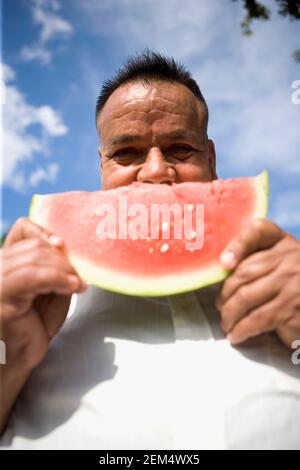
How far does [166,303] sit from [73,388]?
338mm

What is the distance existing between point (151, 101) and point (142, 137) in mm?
231

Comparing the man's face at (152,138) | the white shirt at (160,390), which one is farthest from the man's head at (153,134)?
the white shirt at (160,390)

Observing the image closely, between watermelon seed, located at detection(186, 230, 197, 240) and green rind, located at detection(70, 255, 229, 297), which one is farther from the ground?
watermelon seed, located at detection(186, 230, 197, 240)

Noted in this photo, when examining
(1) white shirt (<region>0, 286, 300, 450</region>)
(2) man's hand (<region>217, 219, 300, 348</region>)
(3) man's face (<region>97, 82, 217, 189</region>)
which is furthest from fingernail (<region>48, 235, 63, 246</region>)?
(3) man's face (<region>97, 82, 217, 189</region>)

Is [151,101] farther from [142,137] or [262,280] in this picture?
[262,280]

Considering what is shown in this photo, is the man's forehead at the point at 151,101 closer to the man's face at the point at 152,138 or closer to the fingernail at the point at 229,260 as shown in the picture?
the man's face at the point at 152,138

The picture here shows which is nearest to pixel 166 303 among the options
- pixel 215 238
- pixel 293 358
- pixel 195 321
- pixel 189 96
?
pixel 195 321

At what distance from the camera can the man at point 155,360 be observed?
2.66 ft

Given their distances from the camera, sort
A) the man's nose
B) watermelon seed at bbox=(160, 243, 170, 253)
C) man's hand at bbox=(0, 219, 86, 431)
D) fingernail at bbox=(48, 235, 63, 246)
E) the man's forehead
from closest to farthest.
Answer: man's hand at bbox=(0, 219, 86, 431) → fingernail at bbox=(48, 235, 63, 246) → watermelon seed at bbox=(160, 243, 170, 253) → the man's nose → the man's forehead

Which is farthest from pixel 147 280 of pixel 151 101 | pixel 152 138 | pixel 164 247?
pixel 151 101

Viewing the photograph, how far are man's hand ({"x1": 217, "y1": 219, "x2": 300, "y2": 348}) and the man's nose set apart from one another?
503mm

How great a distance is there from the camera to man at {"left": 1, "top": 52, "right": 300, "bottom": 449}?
0.81 m

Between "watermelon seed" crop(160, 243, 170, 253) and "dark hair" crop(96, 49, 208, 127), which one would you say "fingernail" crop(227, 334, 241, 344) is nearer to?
"watermelon seed" crop(160, 243, 170, 253)

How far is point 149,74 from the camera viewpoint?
1.84m
